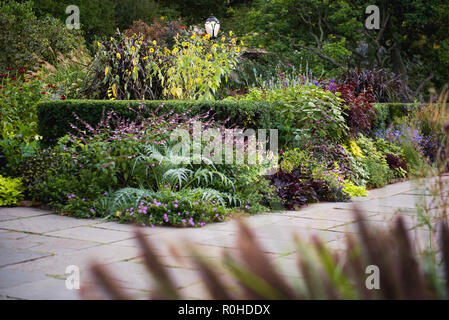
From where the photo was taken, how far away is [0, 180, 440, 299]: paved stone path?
10.4 feet

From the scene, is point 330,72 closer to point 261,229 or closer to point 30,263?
point 261,229

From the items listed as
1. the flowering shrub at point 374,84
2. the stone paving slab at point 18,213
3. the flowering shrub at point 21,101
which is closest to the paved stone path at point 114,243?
the stone paving slab at point 18,213

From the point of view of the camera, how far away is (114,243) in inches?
168

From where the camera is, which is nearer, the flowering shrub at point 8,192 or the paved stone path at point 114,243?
the paved stone path at point 114,243

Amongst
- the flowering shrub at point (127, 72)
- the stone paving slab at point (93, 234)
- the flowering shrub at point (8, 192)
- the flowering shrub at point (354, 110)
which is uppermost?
the flowering shrub at point (127, 72)

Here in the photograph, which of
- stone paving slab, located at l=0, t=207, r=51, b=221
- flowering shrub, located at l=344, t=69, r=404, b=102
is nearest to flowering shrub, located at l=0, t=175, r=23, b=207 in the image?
stone paving slab, located at l=0, t=207, r=51, b=221

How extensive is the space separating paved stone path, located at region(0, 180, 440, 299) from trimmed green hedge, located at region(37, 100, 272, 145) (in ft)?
4.93

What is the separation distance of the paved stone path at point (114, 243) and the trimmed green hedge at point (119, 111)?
150 centimetres

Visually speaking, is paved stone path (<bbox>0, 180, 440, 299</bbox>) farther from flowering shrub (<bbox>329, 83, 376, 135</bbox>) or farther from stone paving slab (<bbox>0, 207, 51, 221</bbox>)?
flowering shrub (<bbox>329, 83, 376, 135</bbox>)

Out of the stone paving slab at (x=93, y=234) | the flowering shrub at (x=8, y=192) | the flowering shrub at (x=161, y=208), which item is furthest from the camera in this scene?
the flowering shrub at (x=8, y=192)

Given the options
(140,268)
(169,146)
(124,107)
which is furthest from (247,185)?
(140,268)

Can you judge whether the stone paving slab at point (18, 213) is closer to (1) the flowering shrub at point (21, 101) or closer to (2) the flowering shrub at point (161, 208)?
(2) the flowering shrub at point (161, 208)

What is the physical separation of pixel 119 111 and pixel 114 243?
274cm

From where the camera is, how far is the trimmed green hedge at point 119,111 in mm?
6660
